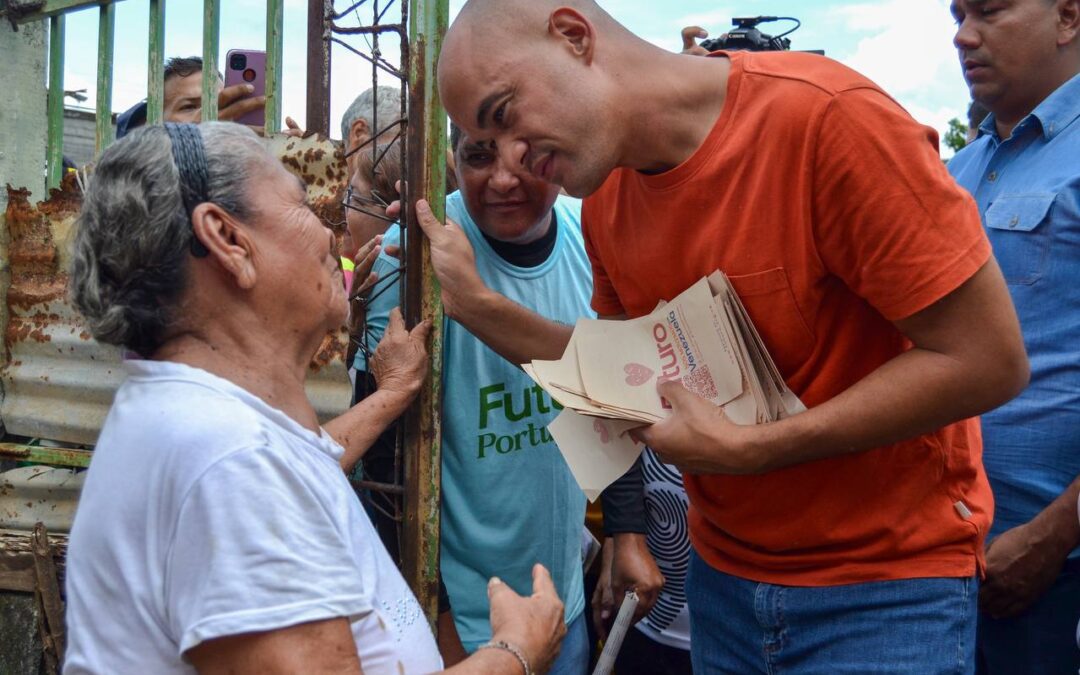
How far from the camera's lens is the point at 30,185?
9.32 feet

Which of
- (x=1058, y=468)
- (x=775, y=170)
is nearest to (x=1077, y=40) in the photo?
(x=1058, y=468)

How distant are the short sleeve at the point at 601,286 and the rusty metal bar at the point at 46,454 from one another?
1.45 meters

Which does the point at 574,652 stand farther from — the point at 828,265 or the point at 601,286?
the point at 828,265

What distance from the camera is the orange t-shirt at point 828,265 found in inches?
58.4

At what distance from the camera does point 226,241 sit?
140 cm

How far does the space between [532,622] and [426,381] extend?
0.85 meters

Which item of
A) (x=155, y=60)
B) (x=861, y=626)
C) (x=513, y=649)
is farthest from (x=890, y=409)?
(x=155, y=60)

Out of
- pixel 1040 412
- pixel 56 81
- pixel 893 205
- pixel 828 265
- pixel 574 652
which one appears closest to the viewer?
pixel 893 205

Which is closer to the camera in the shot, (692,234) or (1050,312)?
(692,234)

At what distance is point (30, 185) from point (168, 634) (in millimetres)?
2086

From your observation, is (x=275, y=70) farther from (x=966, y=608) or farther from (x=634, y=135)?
(x=966, y=608)

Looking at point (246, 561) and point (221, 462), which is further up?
point (221, 462)

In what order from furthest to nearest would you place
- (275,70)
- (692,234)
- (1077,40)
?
1. (1077,40)
2. (275,70)
3. (692,234)

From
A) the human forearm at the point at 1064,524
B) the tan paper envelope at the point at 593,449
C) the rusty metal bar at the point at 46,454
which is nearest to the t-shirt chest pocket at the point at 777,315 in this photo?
the tan paper envelope at the point at 593,449
